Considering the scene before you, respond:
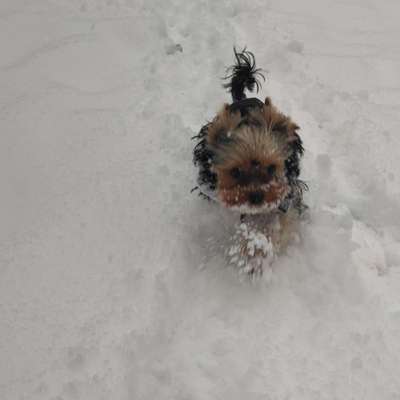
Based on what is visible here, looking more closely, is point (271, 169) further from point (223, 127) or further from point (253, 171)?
point (223, 127)

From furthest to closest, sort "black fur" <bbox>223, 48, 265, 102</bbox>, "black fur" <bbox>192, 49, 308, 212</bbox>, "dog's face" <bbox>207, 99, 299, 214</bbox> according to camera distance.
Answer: "black fur" <bbox>223, 48, 265, 102</bbox> → "black fur" <bbox>192, 49, 308, 212</bbox> → "dog's face" <bbox>207, 99, 299, 214</bbox>

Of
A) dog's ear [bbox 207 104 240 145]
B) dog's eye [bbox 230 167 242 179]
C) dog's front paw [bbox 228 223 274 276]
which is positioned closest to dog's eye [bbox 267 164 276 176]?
dog's eye [bbox 230 167 242 179]

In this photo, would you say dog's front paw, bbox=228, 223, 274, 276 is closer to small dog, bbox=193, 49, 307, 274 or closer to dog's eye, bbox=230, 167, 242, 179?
small dog, bbox=193, 49, 307, 274

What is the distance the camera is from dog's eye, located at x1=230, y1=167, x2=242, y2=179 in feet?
7.54

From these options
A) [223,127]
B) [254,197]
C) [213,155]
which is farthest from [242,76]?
[254,197]

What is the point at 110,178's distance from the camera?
10.6ft

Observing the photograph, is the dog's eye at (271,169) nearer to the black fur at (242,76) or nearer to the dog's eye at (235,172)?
the dog's eye at (235,172)

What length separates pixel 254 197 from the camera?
2.28m

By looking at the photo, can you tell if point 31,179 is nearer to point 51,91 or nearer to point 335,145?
point 51,91

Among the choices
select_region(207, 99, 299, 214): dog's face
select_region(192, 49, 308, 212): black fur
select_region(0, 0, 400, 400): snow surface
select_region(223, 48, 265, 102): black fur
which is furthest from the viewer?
select_region(223, 48, 265, 102): black fur

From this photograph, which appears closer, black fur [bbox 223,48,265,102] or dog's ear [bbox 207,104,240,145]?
dog's ear [bbox 207,104,240,145]

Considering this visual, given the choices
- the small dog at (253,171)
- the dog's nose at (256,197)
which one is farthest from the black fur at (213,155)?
the dog's nose at (256,197)

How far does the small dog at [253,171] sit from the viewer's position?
7.50 ft

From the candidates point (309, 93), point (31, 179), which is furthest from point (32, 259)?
point (309, 93)
